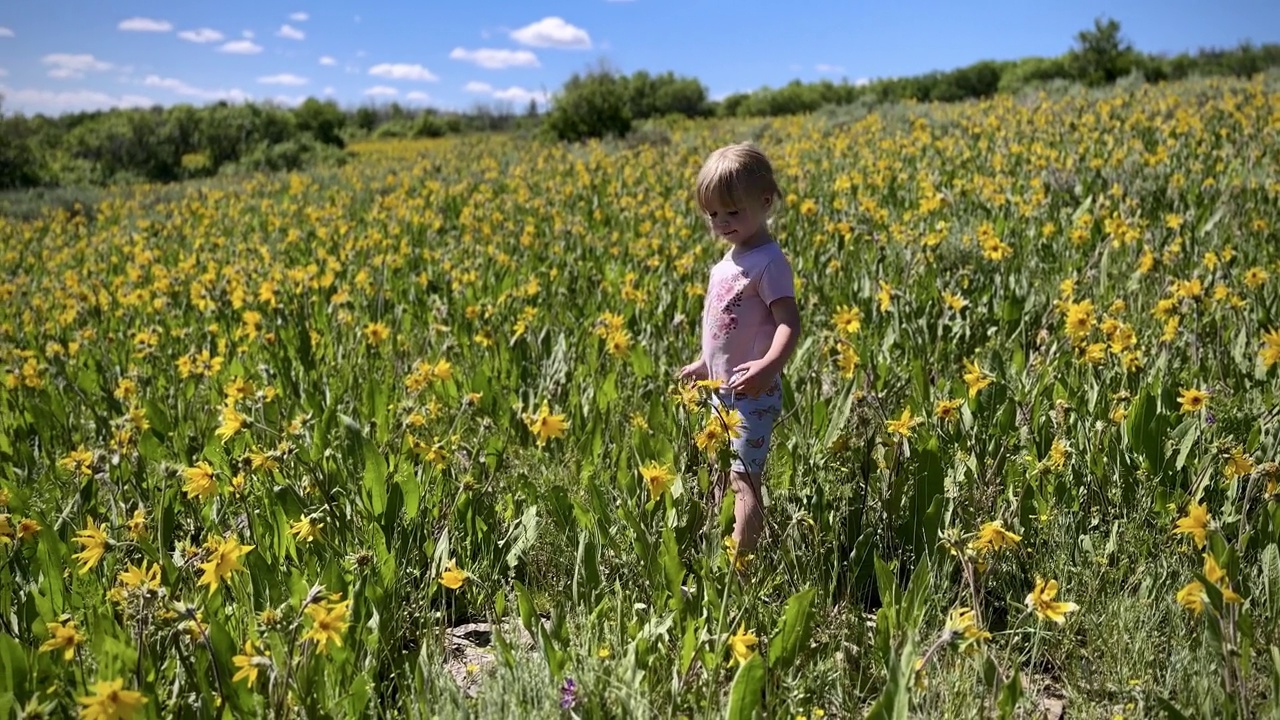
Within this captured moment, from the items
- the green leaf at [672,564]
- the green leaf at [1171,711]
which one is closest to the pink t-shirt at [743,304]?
the green leaf at [672,564]

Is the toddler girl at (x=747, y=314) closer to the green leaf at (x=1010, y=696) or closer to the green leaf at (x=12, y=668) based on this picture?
the green leaf at (x=1010, y=696)

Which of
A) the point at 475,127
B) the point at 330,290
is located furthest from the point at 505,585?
the point at 475,127

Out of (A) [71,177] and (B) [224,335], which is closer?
(B) [224,335]

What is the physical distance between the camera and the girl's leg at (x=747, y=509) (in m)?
2.40

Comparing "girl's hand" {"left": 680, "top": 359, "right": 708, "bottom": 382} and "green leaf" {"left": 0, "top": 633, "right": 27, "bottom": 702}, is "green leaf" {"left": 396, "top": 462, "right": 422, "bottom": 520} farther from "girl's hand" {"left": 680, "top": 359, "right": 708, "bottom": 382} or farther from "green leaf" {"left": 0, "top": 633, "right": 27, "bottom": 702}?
"green leaf" {"left": 0, "top": 633, "right": 27, "bottom": 702}

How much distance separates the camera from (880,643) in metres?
1.93

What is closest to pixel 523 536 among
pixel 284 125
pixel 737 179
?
pixel 737 179

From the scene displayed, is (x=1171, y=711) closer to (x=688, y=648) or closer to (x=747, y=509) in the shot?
(x=688, y=648)

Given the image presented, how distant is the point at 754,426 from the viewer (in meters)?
2.40

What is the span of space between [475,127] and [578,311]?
123 feet

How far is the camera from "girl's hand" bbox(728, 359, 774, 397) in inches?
89.4

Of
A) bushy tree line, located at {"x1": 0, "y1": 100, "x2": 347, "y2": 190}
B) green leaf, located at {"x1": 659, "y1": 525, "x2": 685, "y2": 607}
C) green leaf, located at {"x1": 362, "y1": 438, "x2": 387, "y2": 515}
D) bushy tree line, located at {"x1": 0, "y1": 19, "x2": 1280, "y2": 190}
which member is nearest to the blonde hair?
green leaf, located at {"x1": 659, "y1": 525, "x2": 685, "y2": 607}

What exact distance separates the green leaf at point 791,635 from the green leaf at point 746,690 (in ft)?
0.77

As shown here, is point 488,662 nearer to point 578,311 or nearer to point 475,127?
point 578,311
